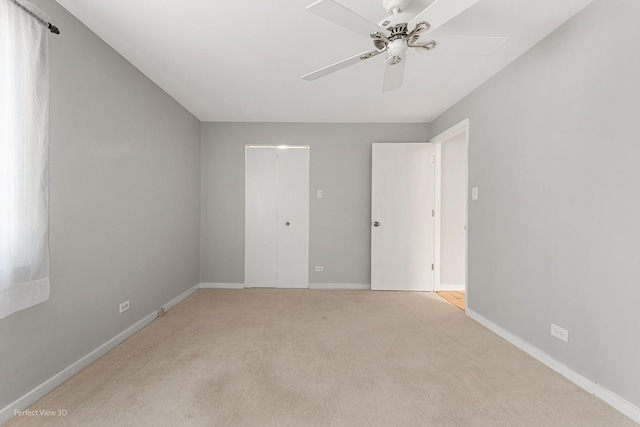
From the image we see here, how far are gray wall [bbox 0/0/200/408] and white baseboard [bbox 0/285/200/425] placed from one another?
0.03 metres

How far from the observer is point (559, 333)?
6.75ft

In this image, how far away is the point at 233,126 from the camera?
4.27m

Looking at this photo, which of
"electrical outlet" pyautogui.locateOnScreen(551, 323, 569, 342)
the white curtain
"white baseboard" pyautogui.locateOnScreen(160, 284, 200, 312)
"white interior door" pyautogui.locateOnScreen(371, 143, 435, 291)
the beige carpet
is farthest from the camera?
"white interior door" pyautogui.locateOnScreen(371, 143, 435, 291)

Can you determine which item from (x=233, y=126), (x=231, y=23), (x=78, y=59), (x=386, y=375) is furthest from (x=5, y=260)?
(x=233, y=126)

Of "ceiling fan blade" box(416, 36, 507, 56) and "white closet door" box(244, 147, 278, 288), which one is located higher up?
"ceiling fan blade" box(416, 36, 507, 56)

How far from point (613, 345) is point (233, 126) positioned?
4384 mm

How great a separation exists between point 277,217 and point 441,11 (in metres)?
3.29

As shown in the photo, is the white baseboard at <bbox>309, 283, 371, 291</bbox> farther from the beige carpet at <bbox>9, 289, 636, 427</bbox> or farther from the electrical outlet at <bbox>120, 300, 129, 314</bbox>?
the electrical outlet at <bbox>120, 300, 129, 314</bbox>

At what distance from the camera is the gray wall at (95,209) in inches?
70.5

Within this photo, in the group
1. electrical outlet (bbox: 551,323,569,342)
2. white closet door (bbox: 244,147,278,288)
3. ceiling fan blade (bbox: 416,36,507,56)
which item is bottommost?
electrical outlet (bbox: 551,323,569,342)

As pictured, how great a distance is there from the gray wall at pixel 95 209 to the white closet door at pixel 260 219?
3.77ft

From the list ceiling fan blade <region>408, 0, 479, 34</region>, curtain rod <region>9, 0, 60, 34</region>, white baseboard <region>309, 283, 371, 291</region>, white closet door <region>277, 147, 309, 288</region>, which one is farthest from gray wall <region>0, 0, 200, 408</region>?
ceiling fan blade <region>408, 0, 479, 34</region>

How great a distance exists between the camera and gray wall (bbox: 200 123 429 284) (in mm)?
4266

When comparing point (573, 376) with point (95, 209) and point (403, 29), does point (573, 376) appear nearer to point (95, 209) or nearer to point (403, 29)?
point (403, 29)
